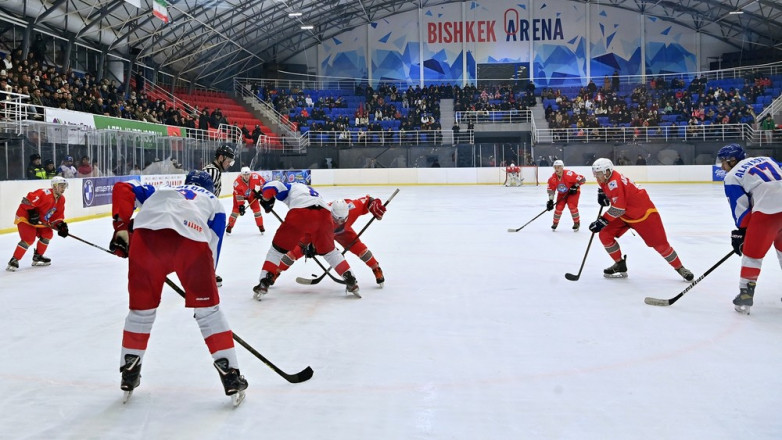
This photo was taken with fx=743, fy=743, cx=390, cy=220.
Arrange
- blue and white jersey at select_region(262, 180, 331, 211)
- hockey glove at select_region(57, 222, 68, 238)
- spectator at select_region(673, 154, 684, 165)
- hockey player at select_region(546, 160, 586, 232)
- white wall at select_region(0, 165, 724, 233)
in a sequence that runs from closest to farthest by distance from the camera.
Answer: blue and white jersey at select_region(262, 180, 331, 211)
hockey glove at select_region(57, 222, 68, 238)
hockey player at select_region(546, 160, 586, 232)
white wall at select_region(0, 165, 724, 233)
spectator at select_region(673, 154, 684, 165)

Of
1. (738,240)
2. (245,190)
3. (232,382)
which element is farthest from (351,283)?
(245,190)

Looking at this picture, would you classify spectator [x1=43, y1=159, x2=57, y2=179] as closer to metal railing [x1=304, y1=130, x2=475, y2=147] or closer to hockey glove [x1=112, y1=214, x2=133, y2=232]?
hockey glove [x1=112, y1=214, x2=133, y2=232]

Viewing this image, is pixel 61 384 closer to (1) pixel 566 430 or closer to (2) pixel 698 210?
(1) pixel 566 430

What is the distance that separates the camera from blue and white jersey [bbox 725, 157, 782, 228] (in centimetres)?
527

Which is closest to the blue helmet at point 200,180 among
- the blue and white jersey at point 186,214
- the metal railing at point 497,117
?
the blue and white jersey at point 186,214

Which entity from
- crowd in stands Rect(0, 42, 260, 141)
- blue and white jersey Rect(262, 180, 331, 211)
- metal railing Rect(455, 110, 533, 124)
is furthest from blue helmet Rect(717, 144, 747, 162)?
metal railing Rect(455, 110, 533, 124)

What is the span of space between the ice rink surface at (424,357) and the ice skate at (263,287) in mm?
117

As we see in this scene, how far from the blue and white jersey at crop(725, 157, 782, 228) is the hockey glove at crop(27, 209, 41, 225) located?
7060 millimetres

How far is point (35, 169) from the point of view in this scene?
13.6 meters

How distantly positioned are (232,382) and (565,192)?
9.52 metres

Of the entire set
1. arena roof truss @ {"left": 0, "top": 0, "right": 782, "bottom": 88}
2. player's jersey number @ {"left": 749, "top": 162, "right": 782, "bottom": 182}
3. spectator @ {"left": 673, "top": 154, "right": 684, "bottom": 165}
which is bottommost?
player's jersey number @ {"left": 749, "top": 162, "right": 782, "bottom": 182}

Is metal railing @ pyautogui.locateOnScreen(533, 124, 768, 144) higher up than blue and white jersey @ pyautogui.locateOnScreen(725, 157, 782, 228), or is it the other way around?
metal railing @ pyautogui.locateOnScreen(533, 124, 768, 144)

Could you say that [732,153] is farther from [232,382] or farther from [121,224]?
[121,224]

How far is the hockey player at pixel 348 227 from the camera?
671cm
